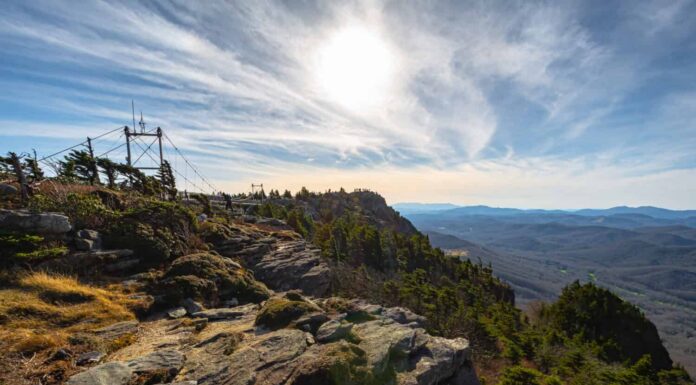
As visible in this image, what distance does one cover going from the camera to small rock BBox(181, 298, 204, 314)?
13.5 meters

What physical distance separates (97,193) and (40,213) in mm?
4821

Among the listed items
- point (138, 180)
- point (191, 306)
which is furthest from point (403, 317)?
point (138, 180)

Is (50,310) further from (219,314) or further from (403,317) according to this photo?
(403,317)

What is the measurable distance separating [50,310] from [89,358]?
3.62 m

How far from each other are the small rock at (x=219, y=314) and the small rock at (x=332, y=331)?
14.3 ft

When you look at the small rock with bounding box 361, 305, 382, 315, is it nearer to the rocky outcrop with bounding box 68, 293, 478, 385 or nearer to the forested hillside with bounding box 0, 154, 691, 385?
the forested hillside with bounding box 0, 154, 691, 385

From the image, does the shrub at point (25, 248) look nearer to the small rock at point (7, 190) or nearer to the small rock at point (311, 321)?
the small rock at point (7, 190)

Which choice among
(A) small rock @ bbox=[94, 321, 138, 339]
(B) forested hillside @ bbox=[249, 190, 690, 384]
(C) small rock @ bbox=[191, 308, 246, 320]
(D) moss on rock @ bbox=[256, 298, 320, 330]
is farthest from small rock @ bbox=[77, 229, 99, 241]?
(B) forested hillside @ bbox=[249, 190, 690, 384]

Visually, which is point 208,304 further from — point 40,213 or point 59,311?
point 40,213

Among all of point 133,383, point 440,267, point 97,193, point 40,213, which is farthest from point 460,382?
point 440,267

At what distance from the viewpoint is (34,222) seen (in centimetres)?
1374

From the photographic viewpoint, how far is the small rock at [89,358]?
28.1 ft

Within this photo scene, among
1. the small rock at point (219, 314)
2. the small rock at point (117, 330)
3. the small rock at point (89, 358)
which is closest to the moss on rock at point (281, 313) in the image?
the small rock at point (219, 314)

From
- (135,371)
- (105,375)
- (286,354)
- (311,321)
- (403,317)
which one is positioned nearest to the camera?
(105,375)
